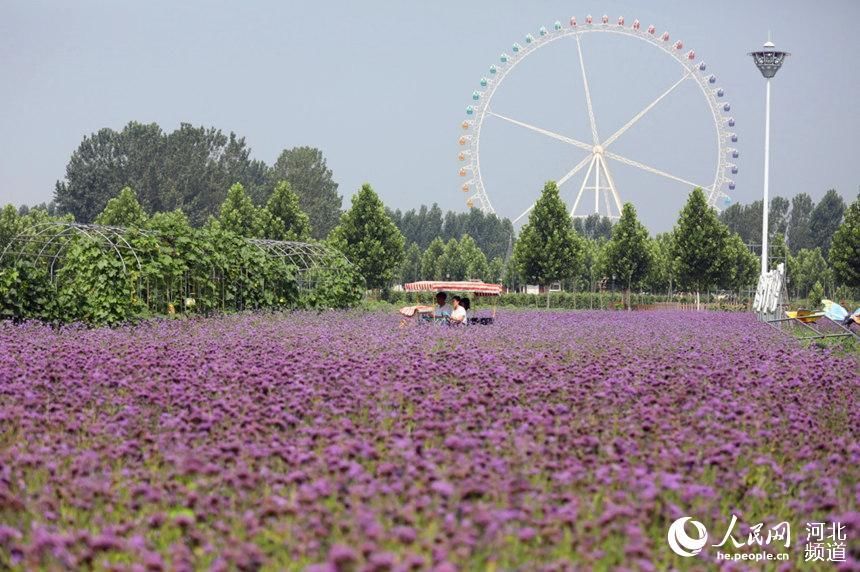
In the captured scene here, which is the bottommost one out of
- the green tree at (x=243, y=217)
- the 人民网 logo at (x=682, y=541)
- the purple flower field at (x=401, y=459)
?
the 人民网 logo at (x=682, y=541)

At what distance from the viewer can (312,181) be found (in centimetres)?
12175

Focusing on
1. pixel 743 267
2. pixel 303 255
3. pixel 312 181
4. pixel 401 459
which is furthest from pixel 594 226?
pixel 401 459

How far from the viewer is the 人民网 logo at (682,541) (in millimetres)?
5207

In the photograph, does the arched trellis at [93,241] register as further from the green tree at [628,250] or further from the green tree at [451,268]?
the green tree at [451,268]

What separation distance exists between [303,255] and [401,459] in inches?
1218

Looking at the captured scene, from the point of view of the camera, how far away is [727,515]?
20.2ft

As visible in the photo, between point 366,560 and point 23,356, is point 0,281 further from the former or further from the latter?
point 366,560

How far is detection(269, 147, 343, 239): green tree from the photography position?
120 metres

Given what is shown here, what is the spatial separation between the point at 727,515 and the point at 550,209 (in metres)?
53.7

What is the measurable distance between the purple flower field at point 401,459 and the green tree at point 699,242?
1943 inches

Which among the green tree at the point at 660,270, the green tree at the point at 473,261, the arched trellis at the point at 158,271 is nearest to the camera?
the arched trellis at the point at 158,271

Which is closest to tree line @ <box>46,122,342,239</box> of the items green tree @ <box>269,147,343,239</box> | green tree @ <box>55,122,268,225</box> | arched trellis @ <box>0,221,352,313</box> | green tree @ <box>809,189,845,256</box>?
green tree @ <box>55,122,268,225</box>

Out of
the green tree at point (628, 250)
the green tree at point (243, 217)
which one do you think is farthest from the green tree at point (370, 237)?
the green tree at point (628, 250)

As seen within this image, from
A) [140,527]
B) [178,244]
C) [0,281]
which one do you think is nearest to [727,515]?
[140,527]
